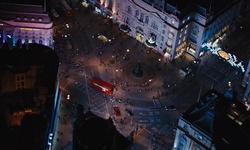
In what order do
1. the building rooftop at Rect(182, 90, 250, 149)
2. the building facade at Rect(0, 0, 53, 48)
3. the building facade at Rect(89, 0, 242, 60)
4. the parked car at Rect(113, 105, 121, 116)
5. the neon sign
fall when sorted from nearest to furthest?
the building rooftop at Rect(182, 90, 250, 149) → the parked car at Rect(113, 105, 121, 116) → the building facade at Rect(0, 0, 53, 48) → the building facade at Rect(89, 0, 242, 60) → the neon sign

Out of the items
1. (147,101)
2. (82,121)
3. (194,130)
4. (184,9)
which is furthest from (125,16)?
(82,121)

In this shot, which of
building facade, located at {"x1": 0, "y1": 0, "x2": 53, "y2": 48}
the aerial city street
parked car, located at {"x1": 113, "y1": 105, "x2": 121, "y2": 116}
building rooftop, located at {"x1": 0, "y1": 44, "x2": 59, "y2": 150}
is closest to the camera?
building rooftop, located at {"x1": 0, "y1": 44, "x2": 59, "y2": 150}

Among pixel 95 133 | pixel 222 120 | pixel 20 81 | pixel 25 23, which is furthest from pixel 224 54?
pixel 95 133

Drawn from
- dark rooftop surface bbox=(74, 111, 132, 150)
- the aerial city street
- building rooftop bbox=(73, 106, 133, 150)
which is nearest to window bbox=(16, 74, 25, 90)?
the aerial city street

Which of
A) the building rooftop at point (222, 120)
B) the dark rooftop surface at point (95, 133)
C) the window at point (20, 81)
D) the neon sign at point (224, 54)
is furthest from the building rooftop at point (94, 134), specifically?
the neon sign at point (224, 54)

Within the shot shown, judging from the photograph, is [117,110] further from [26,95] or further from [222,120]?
[222,120]

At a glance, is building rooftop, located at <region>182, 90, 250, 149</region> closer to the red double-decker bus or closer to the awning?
the red double-decker bus
